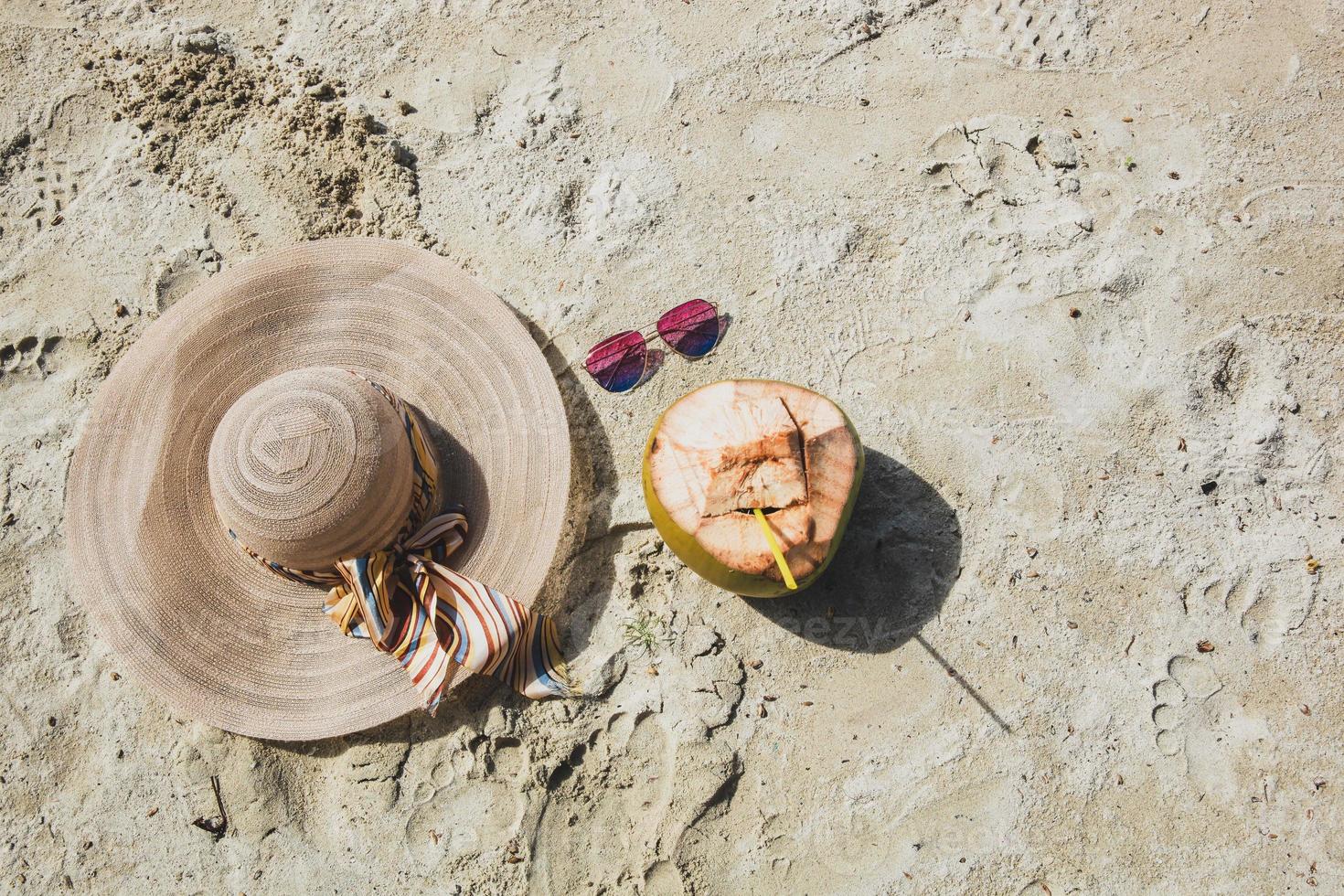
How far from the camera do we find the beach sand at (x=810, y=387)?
2.90 metres

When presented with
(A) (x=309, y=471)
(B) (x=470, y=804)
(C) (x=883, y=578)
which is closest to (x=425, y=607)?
(A) (x=309, y=471)

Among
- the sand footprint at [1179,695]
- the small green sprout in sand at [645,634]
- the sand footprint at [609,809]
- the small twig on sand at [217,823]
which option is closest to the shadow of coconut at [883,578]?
the small green sprout in sand at [645,634]

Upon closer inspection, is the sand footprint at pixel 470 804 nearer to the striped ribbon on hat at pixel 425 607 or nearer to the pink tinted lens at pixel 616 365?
the striped ribbon on hat at pixel 425 607

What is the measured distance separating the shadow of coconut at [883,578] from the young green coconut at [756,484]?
407mm

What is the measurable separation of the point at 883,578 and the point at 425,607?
4.92 ft

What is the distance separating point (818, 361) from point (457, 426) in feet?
4.24

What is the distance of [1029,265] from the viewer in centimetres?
328

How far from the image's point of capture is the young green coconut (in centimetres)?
260

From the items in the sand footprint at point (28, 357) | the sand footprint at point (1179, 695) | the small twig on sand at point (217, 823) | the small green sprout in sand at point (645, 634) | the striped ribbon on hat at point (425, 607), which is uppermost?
the sand footprint at point (28, 357)

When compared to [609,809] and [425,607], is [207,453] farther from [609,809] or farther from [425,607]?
[609,809]

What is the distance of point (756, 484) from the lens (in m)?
2.61

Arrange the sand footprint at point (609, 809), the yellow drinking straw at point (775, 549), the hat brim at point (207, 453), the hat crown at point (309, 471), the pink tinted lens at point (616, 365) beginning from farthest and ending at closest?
the pink tinted lens at point (616, 365) → the sand footprint at point (609, 809) → the hat brim at point (207, 453) → the yellow drinking straw at point (775, 549) → the hat crown at point (309, 471)

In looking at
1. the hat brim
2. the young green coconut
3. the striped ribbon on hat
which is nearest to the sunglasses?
the hat brim

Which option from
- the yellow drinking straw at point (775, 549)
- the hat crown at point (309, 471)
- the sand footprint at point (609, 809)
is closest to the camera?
the hat crown at point (309, 471)
